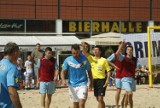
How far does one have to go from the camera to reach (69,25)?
33.9 m

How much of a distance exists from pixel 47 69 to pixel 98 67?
1.58 meters

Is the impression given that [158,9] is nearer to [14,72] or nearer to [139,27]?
[139,27]

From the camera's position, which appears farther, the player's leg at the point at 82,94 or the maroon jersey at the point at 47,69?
the maroon jersey at the point at 47,69

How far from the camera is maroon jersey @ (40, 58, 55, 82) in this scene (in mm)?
13242

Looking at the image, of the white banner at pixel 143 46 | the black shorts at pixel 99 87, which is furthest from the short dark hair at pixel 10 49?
the white banner at pixel 143 46

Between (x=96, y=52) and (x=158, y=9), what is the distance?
23.8 metres

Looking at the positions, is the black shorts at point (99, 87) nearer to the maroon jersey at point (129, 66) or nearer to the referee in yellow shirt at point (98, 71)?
the referee in yellow shirt at point (98, 71)

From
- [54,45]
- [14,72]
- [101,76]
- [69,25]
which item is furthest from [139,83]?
[14,72]

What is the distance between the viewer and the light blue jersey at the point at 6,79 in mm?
6473

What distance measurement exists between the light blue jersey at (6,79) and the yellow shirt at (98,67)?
5.92 m

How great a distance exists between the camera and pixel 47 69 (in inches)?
525

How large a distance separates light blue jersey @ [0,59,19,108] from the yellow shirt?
233 inches

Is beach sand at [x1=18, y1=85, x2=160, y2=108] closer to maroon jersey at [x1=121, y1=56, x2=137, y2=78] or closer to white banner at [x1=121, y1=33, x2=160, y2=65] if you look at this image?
maroon jersey at [x1=121, y1=56, x2=137, y2=78]

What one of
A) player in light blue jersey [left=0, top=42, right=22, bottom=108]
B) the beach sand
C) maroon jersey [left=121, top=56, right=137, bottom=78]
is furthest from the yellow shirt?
player in light blue jersey [left=0, top=42, right=22, bottom=108]
